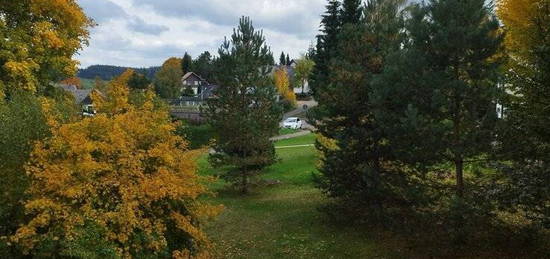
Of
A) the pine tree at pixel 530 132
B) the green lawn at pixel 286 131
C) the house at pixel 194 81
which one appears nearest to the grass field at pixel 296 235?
the pine tree at pixel 530 132

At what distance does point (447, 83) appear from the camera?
1141cm

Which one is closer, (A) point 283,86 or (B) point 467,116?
(B) point 467,116

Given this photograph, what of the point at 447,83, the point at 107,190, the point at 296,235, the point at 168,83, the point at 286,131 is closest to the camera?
the point at 107,190

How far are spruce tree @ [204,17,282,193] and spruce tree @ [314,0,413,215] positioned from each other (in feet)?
18.8

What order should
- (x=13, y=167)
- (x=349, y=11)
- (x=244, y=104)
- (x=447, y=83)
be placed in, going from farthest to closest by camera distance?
(x=349, y=11), (x=244, y=104), (x=447, y=83), (x=13, y=167)

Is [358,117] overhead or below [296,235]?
overhead

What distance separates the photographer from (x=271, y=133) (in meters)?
22.6

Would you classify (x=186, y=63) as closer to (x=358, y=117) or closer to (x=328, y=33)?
(x=328, y=33)

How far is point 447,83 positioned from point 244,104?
11.9m

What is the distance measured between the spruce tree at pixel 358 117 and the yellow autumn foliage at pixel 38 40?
34.6ft

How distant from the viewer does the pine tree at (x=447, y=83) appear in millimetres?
11289

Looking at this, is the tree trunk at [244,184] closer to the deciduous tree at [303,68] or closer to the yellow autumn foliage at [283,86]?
the yellow autumn foliage at [283,86]

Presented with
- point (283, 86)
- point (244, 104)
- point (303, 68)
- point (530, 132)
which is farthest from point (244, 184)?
point (303, 68)

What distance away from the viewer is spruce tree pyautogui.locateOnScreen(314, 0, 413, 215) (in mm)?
14875
